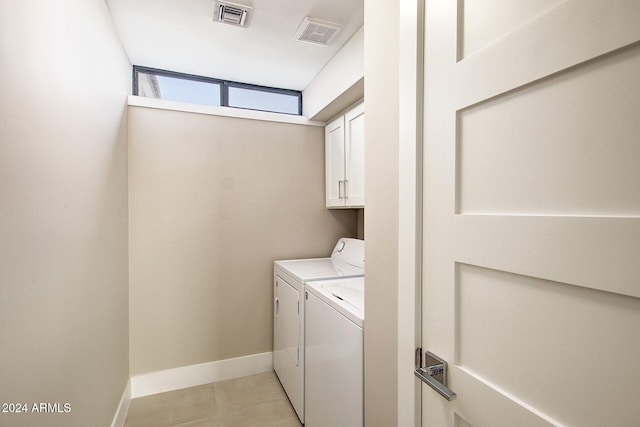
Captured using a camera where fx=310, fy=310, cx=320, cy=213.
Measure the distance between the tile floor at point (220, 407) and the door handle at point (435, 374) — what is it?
151 cm

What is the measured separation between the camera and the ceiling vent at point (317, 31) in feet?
6.30

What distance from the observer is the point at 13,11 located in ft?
2.91

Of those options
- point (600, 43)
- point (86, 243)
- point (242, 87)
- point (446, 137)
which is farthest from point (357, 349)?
point (242, 87)

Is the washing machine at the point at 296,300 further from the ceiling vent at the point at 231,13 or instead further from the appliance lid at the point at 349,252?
the ceiling vent at the point at 231,13

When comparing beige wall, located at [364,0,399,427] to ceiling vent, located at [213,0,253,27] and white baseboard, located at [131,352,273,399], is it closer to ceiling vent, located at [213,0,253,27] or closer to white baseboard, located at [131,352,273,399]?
ceiling vent, located at [213,0,253,27]

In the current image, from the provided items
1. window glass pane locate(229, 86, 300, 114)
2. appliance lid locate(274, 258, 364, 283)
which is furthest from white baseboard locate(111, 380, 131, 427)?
window glass pane locate(229, 86, 300, 114)

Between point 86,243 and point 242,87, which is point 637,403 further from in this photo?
point 242,87

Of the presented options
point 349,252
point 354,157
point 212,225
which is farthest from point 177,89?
point 349,252

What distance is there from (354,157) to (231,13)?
1189mm

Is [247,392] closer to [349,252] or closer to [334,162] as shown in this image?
[349,252]

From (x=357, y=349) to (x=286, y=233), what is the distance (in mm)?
1573

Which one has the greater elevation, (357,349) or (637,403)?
(637,403)

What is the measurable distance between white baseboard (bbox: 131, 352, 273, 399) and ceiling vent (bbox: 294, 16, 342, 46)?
247 cm

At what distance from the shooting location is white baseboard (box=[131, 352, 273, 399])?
231 cm
